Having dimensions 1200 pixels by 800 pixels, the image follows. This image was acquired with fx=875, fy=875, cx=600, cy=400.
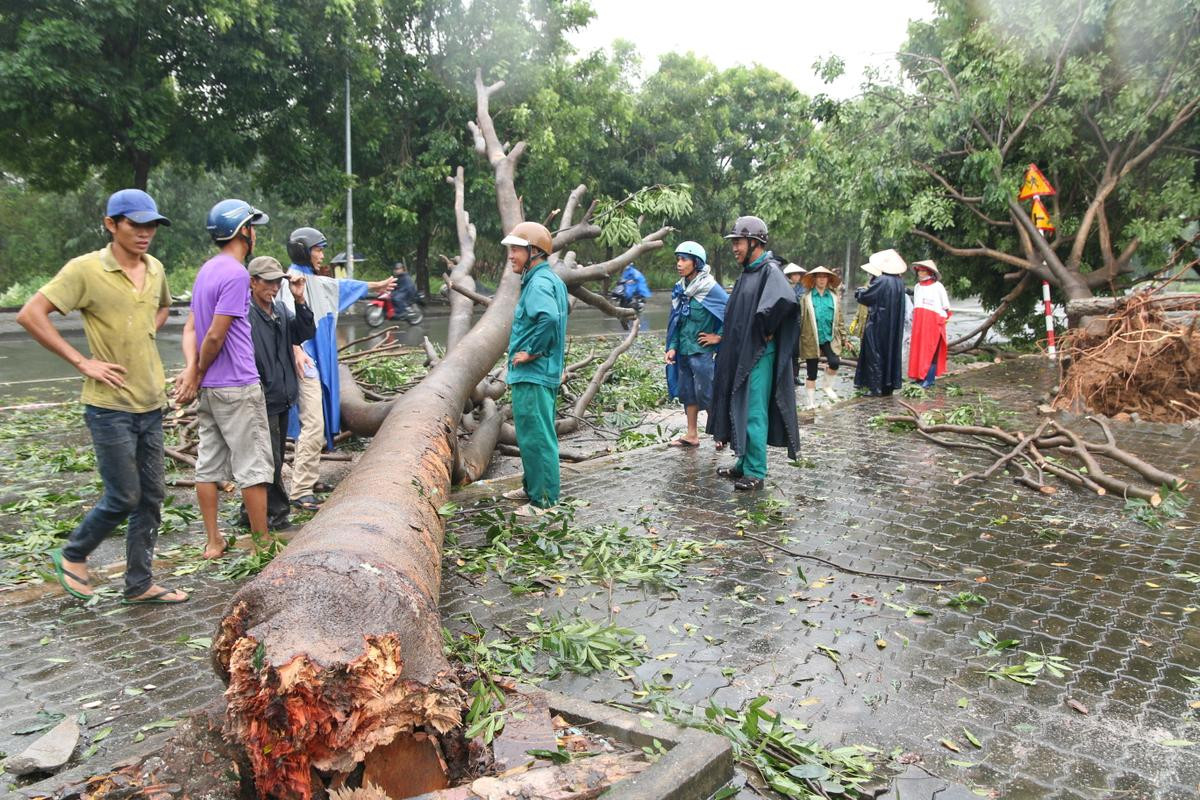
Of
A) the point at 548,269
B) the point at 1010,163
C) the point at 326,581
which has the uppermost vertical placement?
the point at 1010,163

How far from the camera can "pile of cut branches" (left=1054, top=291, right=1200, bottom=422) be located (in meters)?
8.88

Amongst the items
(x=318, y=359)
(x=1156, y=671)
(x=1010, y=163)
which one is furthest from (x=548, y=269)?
(x=1010, y=163)

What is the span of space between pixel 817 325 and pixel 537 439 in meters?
5.70

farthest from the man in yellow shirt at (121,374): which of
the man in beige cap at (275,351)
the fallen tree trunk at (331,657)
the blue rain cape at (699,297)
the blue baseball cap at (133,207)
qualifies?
the blue rain cape at (699,297)

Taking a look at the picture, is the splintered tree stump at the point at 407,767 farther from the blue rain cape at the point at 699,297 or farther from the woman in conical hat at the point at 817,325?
the woman in conical hat at the point at 817,325

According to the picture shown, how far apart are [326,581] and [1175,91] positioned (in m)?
14.2

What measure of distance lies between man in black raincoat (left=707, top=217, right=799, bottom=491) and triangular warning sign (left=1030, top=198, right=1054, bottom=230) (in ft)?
27.3

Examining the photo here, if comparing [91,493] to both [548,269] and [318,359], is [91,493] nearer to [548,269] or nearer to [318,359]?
[318,359]

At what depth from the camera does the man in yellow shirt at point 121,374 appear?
12.3 ft

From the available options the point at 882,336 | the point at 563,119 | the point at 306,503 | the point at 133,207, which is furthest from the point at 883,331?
the point at 563,119

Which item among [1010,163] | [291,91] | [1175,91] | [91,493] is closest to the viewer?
[91,493]

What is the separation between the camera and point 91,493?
19.7 feet

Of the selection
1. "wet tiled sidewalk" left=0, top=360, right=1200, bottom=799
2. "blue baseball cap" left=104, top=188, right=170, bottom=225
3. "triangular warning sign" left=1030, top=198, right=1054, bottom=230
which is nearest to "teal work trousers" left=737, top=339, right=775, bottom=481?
"wet tiled sidewalk" left=0, top=360, right=1200, bottom=799

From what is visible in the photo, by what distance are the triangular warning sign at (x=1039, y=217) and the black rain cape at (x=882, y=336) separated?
3.43 meters
